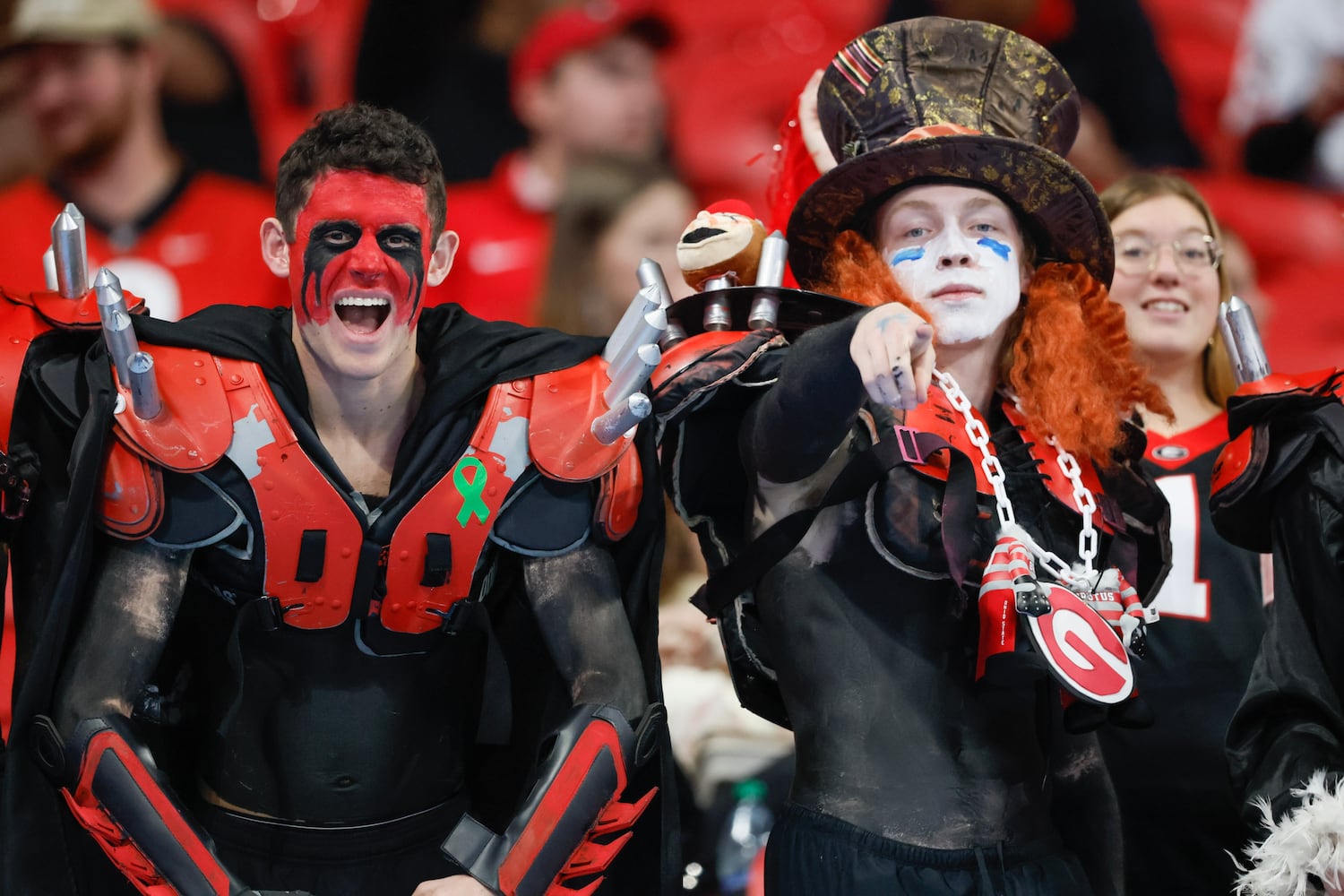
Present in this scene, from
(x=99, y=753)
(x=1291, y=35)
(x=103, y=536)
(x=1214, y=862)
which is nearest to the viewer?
(x=99, y=753)

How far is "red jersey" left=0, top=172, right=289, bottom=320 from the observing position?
13.0ft

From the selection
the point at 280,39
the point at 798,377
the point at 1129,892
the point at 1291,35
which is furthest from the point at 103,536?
the point at 1291,35

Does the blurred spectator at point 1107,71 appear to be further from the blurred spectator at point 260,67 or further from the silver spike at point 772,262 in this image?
the silver spike at point 772,262

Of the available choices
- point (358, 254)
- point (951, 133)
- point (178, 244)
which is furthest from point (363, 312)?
point (178, 244)

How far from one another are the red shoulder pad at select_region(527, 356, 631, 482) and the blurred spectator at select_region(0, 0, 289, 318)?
6.93ft

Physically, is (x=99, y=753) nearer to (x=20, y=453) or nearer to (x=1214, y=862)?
(x=20, y=453)

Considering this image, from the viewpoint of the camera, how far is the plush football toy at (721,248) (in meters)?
2.19

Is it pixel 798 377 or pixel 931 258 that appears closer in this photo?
pixel 798 377

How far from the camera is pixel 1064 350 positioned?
7.46 ft

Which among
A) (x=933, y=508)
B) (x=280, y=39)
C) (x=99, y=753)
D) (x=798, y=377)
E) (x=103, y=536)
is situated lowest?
(x=99, y=753)

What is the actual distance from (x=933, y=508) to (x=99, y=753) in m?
1.10

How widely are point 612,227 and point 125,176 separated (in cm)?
131

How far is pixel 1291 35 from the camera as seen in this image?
4.57 meters

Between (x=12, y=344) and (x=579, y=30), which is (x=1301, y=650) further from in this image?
(x=579, y=30)
